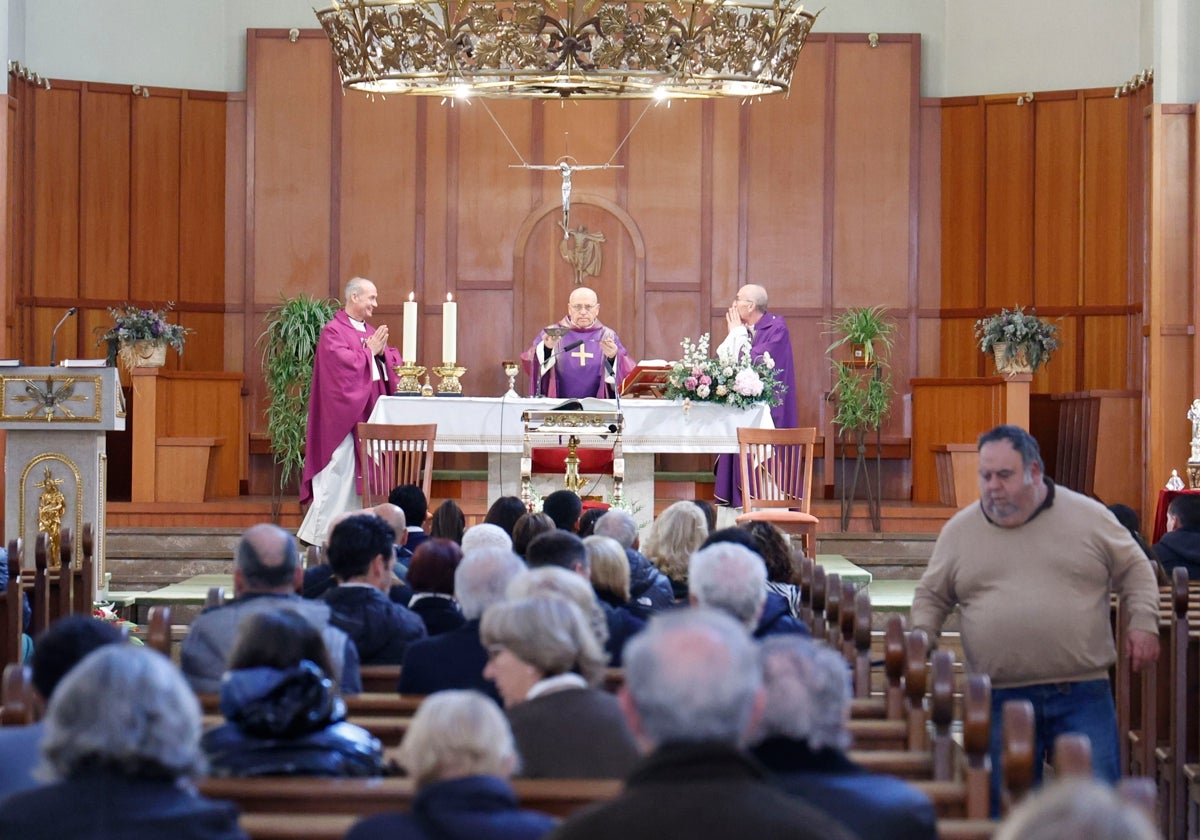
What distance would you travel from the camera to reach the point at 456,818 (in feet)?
8.93

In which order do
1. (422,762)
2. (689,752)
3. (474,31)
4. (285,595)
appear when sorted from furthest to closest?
(474,31), (285,595), (422,762), (689,752)

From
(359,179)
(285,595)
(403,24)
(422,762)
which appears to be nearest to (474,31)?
(403,24)

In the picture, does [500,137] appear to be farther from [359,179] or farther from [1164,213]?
[1164,213]

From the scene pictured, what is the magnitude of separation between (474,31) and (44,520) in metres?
3.81

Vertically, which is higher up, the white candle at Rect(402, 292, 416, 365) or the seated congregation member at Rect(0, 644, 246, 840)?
the white candle at Rect(402, 292, 416, 365)

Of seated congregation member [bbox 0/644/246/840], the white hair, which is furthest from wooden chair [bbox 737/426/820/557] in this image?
seated congregation member [bbox 0/644/246/840]

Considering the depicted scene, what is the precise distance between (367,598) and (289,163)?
975 cm

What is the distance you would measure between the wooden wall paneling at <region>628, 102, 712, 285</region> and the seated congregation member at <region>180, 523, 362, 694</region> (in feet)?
32.2

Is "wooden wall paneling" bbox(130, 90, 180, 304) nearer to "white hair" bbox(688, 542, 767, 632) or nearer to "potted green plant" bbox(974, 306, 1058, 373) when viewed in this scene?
"potted green plant" bbox(974, 306, 1058, 373)

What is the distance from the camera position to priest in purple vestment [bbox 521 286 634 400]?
12234mm

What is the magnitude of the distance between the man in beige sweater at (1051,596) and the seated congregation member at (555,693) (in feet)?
5.90

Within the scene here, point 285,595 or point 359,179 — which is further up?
point 359,179

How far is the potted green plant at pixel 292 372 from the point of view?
13.3m

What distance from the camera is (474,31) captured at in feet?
29.1
